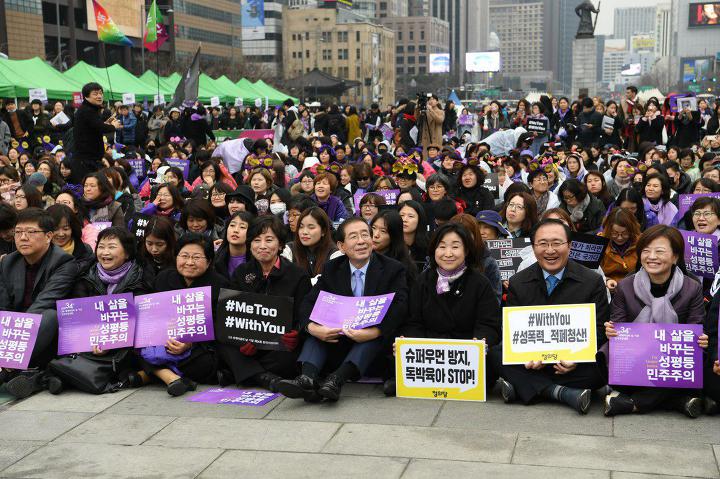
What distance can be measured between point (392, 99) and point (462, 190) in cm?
14412

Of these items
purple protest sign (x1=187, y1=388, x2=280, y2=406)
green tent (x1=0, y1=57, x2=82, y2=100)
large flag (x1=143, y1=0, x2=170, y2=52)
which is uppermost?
large flag (x1=143, y1=0, x2=170, y2=52)

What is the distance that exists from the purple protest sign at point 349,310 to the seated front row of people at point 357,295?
0.24ft

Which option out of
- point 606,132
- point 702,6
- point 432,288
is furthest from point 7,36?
point 702,6

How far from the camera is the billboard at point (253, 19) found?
13850 centimetres

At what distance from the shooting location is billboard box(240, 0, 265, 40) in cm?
13850

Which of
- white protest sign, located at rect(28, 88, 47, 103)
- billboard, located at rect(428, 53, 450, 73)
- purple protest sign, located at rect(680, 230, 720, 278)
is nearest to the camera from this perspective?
purple protest sign, located at rect(680, 230, 720, 278)

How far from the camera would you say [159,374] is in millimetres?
7051

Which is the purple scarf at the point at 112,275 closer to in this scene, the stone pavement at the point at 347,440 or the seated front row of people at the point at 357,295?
the seated front row of people at the point at 357,295

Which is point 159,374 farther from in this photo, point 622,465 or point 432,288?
point 622,465

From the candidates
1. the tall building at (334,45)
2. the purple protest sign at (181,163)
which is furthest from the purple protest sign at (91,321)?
the tall building at (334,45)

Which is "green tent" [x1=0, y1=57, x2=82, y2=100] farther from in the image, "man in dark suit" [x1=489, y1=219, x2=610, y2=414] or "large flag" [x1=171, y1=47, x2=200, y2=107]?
"man in dark suit" [x1=489, y1=219, x2=610, y2=414]

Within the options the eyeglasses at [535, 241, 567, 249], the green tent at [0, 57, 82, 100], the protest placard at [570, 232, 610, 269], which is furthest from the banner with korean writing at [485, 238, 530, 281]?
the green tent at [0, 57, 82, 100]

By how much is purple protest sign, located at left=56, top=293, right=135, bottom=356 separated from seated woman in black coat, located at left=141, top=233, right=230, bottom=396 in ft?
0.88

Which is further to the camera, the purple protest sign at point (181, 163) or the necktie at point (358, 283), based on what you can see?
the purple protest sign at point (181, 163)
